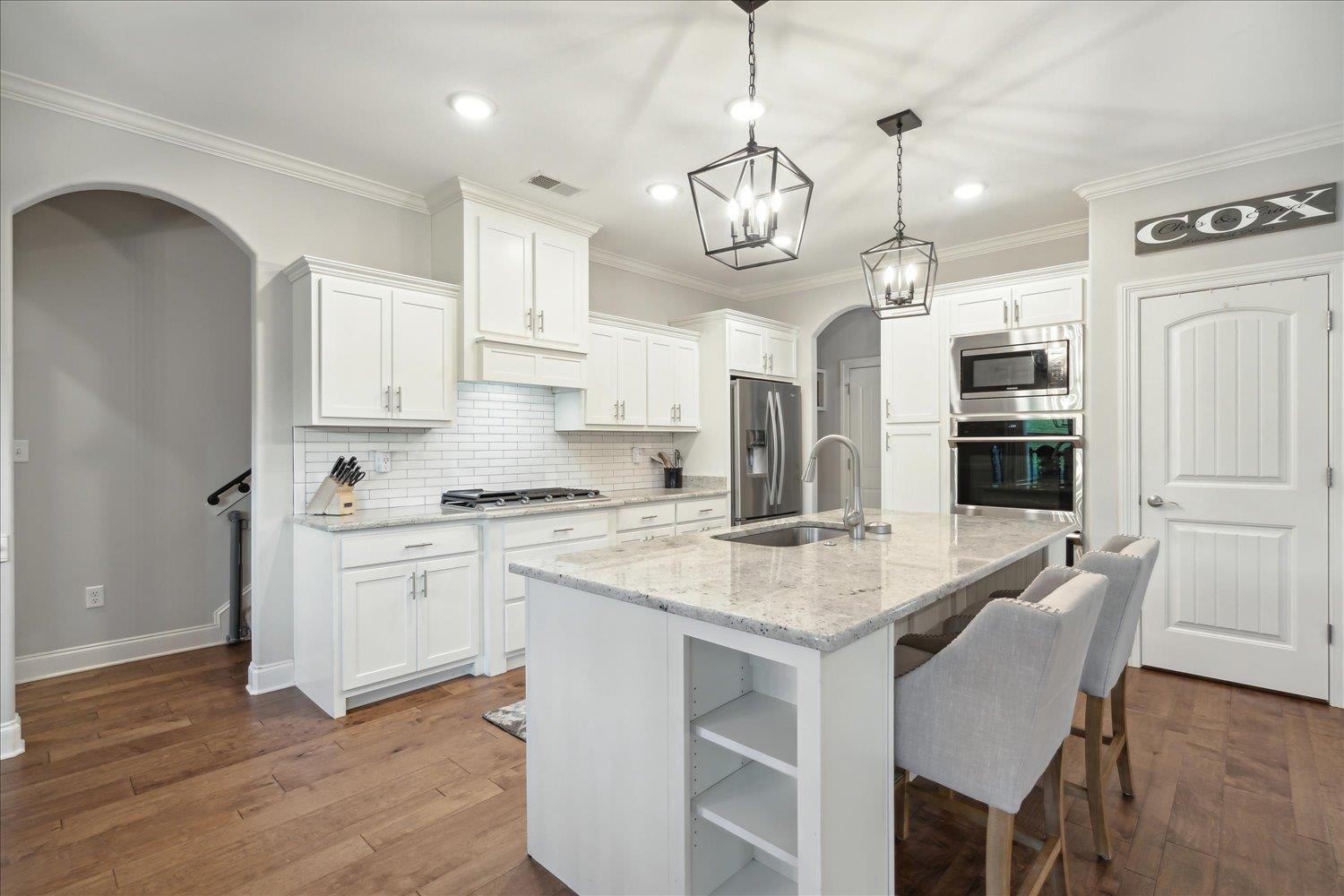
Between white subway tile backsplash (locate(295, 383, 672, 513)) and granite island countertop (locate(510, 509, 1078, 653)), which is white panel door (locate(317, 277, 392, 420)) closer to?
white subway tile backsplash (locate(295, 383, 672, 513))

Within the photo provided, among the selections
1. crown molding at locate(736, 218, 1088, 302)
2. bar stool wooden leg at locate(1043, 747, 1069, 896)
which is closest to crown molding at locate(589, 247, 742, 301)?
crown molding at locate(736, 218, 1088, 302)

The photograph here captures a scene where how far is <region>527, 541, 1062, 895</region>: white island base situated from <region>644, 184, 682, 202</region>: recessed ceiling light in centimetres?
260

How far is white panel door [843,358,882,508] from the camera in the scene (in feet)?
21.7

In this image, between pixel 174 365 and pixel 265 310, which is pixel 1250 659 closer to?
pixel 265 310

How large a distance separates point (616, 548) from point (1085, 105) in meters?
2.77

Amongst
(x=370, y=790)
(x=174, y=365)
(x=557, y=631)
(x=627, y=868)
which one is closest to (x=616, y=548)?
(x=557, y=631)

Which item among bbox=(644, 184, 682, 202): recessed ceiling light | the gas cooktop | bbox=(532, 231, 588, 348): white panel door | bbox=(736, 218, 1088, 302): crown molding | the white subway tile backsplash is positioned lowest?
the gas cooktop

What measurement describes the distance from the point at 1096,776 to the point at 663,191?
332 centimetres

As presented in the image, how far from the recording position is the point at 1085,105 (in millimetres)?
2771

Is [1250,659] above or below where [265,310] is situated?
below

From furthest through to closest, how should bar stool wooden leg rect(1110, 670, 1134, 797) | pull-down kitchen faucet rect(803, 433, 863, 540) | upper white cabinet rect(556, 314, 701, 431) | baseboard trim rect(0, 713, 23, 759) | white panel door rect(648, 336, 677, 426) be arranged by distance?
1. white panel door rect(648, 336, 677, 426)
2. upper white cabinet rect(556, 314, 701, 431)
3. baseboard trim rect(0, 713, 23, 759)
4. pull-down kitchen faucet rect(803, 433, 863, 540)
5. bar stool wooden leg rect(1110, 670, 1134, 797)

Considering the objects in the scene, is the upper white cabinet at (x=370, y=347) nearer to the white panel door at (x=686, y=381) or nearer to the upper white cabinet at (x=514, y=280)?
the upper white cabinet at (x=514, y=280)

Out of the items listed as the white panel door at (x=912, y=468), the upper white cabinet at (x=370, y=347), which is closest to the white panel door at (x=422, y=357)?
the upper white cabinet at (x=370, y=347)

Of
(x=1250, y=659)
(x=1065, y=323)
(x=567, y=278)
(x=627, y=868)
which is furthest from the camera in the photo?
(x=567, y=278)
